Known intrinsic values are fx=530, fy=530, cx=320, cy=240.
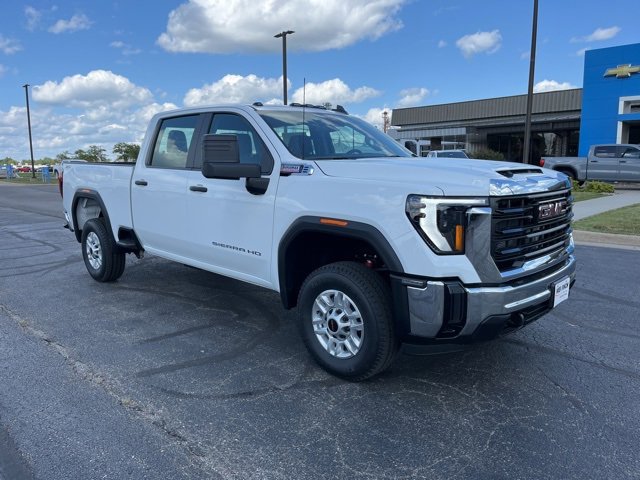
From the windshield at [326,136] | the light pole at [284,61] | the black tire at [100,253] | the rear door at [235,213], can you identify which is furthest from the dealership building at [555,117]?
the rear door at [235,213]

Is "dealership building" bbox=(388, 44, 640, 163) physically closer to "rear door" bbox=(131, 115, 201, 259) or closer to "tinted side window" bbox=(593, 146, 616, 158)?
"tinted side window" bbox=(593, 146, 616, 158)

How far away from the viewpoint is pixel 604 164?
72.1 ft

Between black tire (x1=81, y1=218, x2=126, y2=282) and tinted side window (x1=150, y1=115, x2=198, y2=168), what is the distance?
131cm

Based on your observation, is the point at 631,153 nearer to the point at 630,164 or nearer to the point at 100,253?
the point at 630,164

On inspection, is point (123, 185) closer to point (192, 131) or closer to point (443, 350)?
point (192, 131)

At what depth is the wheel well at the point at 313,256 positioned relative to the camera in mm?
3801

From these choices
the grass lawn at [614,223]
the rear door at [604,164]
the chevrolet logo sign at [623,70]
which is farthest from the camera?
the chevrolet logo sign at [623,70]

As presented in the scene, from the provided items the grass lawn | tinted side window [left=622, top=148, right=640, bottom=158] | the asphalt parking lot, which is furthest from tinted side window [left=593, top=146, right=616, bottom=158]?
Result: the asphalt parking lot

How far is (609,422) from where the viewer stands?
318 cm

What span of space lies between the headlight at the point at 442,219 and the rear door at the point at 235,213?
51.5 inches

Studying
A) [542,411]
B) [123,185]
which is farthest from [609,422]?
[123,185]

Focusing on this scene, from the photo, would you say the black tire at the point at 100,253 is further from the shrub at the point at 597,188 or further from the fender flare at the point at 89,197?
the shrub at the point at 597,188

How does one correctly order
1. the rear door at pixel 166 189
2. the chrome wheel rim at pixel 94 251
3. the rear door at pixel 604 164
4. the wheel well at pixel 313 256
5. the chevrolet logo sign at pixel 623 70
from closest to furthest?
the wheel well at pixel 313 256 < the rear door at pixel 166 189 < the chrome wheel rim at pixel 94 251 < the rear door at pixel 604 164 < the chevrolet logo sign at pixel 623 70

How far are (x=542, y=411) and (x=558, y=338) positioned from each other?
1453 millimetres
